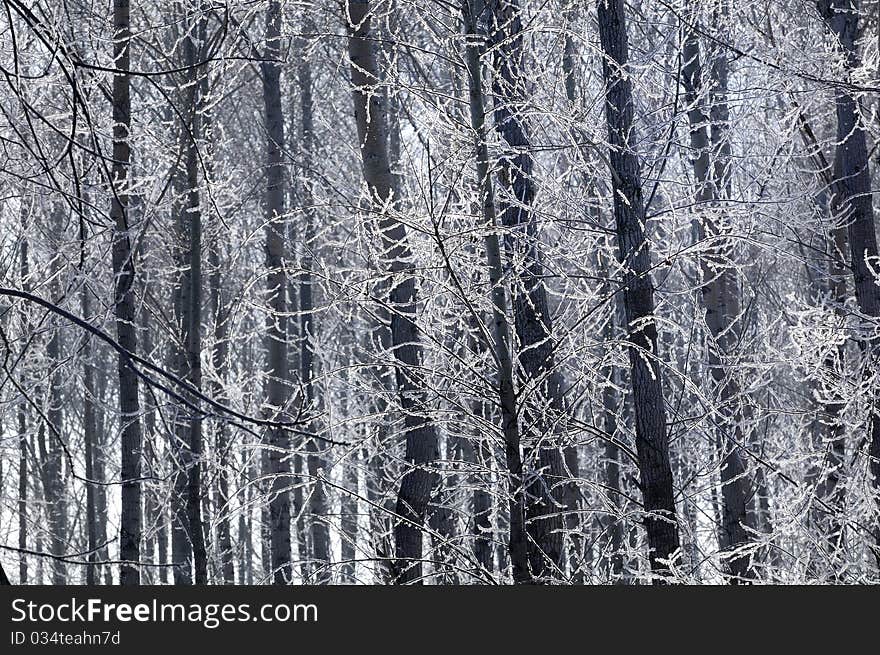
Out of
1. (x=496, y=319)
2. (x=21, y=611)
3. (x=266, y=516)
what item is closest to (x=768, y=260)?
(x=266, y=516)

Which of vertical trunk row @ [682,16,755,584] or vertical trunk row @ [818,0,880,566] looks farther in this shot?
vertical trunk row @ [682,16,755,584]

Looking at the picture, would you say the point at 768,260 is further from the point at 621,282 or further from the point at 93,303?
the point at 93,303

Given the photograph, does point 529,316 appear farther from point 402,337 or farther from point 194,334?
point 194,334

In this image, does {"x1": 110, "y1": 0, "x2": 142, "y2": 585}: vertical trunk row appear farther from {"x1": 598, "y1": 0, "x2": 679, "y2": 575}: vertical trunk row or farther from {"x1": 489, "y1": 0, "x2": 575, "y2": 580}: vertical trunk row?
{"x1": 598, "y1": 0, "x2": 679, "y2": 575}: vertical trunk row

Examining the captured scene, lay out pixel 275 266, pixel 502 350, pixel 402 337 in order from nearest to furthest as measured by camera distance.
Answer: pixel 502 350, pixel 402 337, pixel 275 266

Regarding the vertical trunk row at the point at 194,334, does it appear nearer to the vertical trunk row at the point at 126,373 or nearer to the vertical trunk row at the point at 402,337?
the vertical trunk row at the point at 126,373

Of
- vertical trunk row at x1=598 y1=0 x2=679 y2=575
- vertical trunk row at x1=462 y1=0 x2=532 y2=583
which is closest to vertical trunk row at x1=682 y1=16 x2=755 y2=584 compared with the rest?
vertical trunk row at x1=598 y1=0 x2=679 y2=575

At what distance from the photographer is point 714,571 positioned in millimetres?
4988

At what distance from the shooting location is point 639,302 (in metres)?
5.19

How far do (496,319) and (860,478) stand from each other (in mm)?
2800

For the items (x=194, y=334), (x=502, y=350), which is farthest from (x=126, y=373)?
(x=502, y=350)

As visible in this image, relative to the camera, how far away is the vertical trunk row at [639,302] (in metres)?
4.89

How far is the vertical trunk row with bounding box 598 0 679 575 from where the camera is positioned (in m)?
4.89

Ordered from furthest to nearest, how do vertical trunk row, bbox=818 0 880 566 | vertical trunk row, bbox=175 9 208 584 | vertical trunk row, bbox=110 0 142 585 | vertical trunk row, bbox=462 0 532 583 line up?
vertical trunk row, bbox=175 9 208 584 < vertical trunk row, bbox=818 0 880 566 < vertical trunk row, bbox=110 0 142 585 < vertical trunk row, bbox=462 0 532 583
